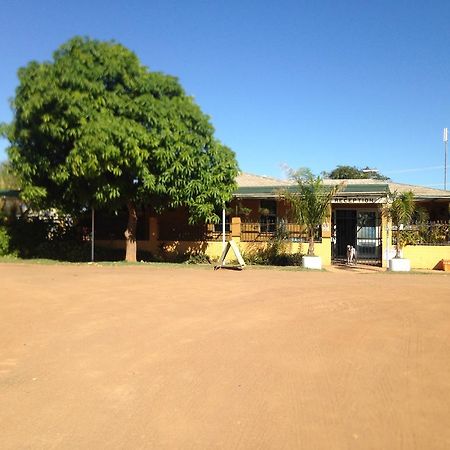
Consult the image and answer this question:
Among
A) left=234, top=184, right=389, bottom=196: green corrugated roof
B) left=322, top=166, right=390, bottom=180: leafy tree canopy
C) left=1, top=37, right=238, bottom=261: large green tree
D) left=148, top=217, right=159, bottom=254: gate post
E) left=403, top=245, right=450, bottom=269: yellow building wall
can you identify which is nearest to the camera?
left=1, top=37, right=238, bottom=261: large green tree

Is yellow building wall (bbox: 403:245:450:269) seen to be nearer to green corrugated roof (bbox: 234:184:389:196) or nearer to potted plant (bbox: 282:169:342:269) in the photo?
green corrugated roof (bbox: 234:184:389:196)

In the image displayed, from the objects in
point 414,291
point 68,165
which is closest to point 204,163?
point 68,165

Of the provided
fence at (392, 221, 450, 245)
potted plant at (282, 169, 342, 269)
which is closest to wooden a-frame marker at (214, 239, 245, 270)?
potted plant at (282, 169, 342, 269)

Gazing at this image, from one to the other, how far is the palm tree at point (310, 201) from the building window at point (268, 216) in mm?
2286

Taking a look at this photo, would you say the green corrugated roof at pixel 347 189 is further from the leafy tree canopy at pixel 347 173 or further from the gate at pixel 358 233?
the leafy tree canopy at pixel 347 173

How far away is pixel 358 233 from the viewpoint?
20.1 meters

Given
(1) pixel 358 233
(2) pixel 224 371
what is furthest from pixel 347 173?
(2) pixel 224 371

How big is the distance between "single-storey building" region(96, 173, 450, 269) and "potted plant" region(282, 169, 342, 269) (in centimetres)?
116

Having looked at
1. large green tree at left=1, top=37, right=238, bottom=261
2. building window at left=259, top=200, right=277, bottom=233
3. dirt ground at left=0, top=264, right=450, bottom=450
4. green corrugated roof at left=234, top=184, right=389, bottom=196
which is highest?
large green tree at left=1, top=37, right=238, bottom=261

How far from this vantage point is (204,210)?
55.7ft

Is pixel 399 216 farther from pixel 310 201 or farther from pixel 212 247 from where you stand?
pixel 212 247

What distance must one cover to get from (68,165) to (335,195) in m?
9.65

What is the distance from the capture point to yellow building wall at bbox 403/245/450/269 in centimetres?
1772

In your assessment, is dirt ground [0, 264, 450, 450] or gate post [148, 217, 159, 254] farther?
gate post [148, 217, 159, 254]
